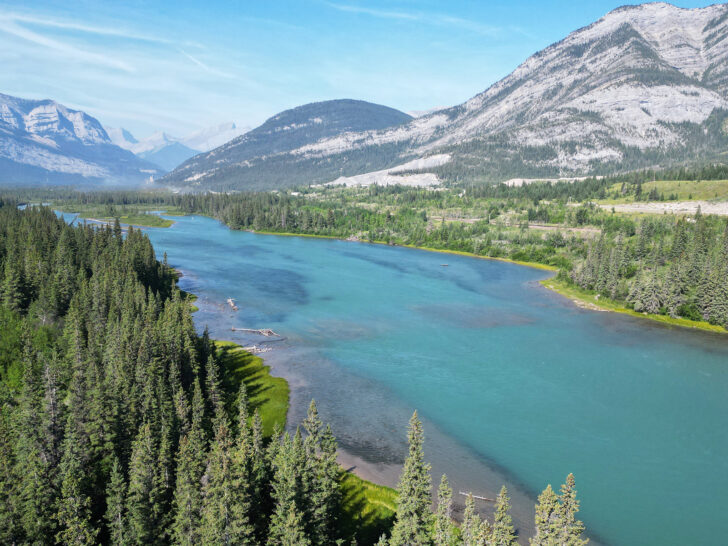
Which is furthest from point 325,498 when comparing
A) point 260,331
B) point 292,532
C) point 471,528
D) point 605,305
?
point 605,305

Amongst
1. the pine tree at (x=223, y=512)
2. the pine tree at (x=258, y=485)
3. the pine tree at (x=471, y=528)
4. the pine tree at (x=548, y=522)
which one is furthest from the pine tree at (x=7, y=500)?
the pine tree at (x=548, y=522)

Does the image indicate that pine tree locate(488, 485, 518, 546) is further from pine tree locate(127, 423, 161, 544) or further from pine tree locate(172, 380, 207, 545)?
pine tree locate(127, 423, 161, 544)

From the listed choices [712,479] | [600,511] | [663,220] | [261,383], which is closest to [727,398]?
[712,479]

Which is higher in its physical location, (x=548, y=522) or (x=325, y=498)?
(x=548, y=522)

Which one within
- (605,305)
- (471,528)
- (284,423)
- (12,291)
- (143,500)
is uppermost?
(605,305)

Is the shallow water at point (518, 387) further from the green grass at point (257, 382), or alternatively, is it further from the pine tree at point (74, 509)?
the pine tree at point (74, 509)

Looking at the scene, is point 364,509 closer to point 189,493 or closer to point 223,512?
point 223,512

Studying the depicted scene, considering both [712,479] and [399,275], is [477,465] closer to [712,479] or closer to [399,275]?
[712,479]
